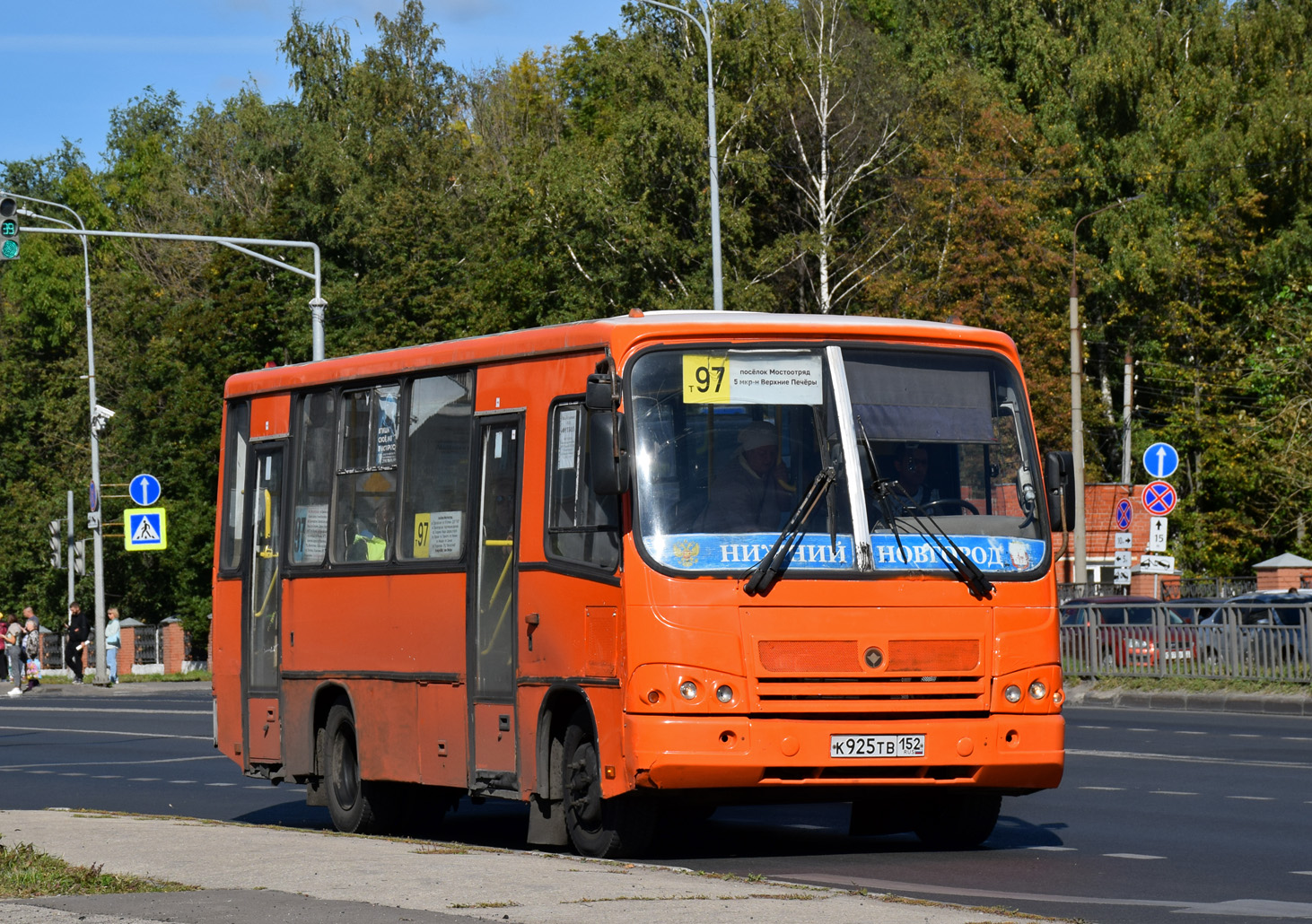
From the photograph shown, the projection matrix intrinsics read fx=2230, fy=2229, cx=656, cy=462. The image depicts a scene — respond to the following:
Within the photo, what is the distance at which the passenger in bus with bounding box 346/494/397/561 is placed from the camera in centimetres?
1428

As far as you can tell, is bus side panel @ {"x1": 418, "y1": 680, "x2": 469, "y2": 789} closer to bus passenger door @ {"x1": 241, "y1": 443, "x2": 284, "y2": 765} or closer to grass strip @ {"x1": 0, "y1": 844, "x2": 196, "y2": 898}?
bus passenger door @ {"x1": 241, "y1": 443, "x2": 284, "y2": 765}

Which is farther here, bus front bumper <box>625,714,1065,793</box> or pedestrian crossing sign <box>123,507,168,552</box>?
pedestrian crossing sign <box>123,507,168,552</box>

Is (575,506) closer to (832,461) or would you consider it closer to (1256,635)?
(832,461)

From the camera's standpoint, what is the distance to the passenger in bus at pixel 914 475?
1191cm

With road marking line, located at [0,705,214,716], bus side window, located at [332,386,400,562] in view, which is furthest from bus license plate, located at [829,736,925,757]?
road marking line, located at [0,705,214,716]

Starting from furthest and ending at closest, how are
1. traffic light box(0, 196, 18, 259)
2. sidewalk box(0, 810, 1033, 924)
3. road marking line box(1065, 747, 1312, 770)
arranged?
traffic light box(0, 196, 18, 259) → road marking line box(1065, 747, 1312, 770) → sidewalk box(0, 810, 1033, 924)

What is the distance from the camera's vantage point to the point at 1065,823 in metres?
14.6

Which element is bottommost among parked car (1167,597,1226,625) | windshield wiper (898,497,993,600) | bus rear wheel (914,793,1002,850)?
bus rear wheel (914,793,1002,850)

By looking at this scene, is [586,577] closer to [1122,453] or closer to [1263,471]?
[1263,471]

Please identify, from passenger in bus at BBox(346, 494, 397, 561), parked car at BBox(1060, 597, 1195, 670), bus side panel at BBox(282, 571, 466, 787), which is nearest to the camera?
bus side panel at BBox(282, 571, 466, 787)

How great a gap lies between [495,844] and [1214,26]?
53078mm

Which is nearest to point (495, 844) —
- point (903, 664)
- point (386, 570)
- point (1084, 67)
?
point (386, 570)

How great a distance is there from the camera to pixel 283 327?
66438mm

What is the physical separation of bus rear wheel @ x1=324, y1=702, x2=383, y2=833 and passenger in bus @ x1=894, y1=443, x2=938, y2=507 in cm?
449
